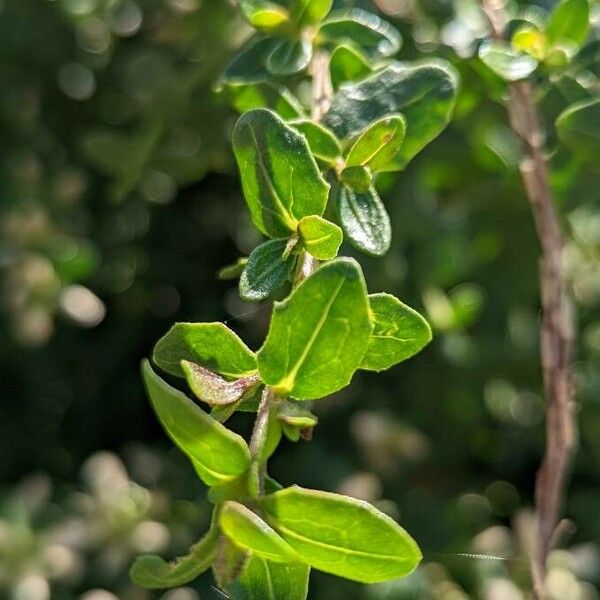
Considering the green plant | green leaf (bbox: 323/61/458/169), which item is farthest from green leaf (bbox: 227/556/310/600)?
green leaf (bbox: 323/61/458/169)

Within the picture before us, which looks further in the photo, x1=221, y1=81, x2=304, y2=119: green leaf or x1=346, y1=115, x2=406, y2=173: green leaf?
x1=221, y1=81, x2=304, y2=119: green leaf

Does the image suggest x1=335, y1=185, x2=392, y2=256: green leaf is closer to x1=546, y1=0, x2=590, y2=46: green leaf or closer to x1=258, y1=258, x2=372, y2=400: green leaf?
x1=258, y1=258, x2=372, y2=400: green leaf

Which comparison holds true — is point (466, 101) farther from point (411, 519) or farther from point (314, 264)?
point (411, 519)

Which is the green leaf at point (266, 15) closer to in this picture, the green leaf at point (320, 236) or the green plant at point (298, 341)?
the green plant at point (298, 341)

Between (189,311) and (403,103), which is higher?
(403,103)

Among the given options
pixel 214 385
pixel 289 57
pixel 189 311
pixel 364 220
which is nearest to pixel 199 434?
pixel 214 385

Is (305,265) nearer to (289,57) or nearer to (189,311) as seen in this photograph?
(289,57)

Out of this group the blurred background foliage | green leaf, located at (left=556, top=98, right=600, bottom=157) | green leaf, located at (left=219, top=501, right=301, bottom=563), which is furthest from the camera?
the blurred background foliage
